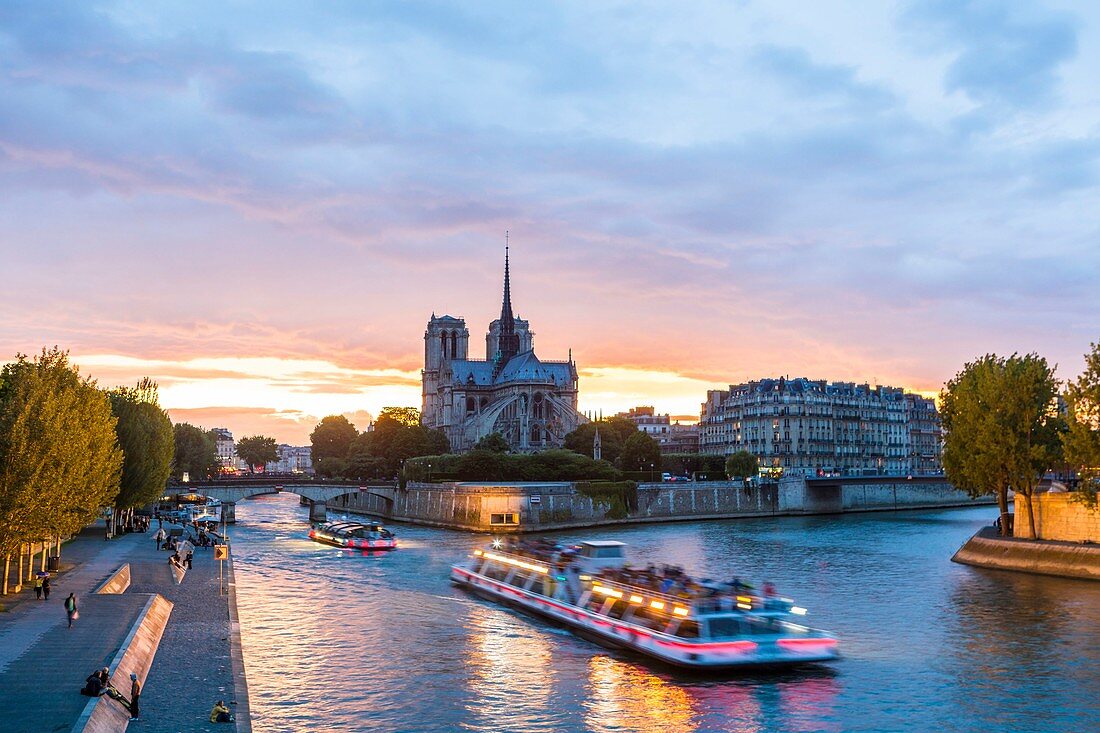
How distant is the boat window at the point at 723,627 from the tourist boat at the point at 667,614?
34mm

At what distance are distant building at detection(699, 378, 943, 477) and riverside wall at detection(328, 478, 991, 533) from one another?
25.5m

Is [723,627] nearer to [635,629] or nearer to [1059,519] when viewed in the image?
[635,629]

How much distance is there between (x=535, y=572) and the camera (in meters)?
53.5

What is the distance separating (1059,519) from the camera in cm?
6341

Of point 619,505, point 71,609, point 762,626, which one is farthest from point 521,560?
point 619,505

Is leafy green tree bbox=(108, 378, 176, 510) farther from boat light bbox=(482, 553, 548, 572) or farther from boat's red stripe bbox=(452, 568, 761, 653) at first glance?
boat's red stripe bbox=(452, 568, 761, 653)

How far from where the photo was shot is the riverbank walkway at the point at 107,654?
26219 mm

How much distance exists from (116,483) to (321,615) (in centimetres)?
2248

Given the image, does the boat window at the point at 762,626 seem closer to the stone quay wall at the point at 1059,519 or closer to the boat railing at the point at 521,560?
the boat railing at the point at 521,560

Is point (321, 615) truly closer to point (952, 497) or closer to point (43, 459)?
point (43, 459)

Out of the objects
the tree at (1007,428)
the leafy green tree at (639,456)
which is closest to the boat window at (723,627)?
the tree at (1007,428)

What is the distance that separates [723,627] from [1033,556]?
3215 centimetres

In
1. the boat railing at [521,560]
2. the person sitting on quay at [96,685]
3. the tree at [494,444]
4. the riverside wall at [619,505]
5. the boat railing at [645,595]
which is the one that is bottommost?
the person sitting on quay at [96,685]

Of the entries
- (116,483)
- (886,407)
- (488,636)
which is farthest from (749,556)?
(886,407)
